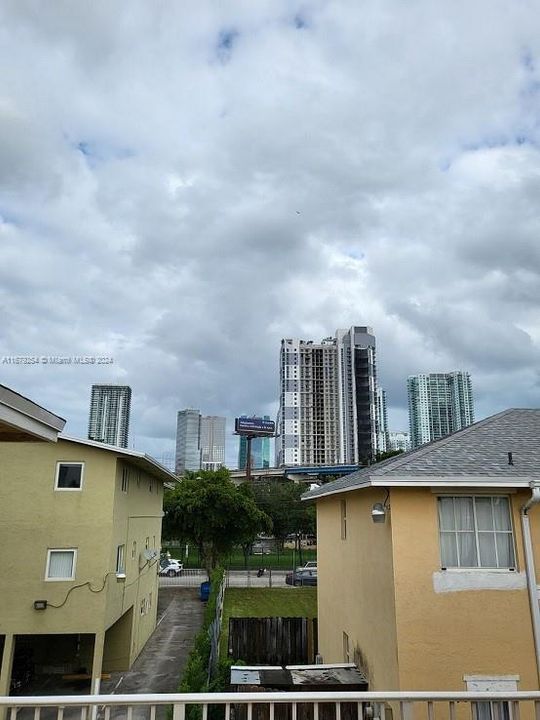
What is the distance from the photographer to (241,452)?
195 metres

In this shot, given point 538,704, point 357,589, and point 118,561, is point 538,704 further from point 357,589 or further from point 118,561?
point 118,561

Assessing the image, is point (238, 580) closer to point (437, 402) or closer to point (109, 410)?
point (109, 410)

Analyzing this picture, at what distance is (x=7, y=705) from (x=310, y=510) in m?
48.3

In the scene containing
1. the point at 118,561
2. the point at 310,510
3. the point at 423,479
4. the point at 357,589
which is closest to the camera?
the point at 423,479

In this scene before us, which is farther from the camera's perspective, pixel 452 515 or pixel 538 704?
pixel 452 515

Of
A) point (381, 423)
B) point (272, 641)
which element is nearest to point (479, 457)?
point (272, 641)

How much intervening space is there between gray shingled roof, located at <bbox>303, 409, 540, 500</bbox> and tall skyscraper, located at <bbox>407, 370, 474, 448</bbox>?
4474 inches

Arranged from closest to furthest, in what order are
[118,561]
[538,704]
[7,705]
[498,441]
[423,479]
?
[7,705]
[538,704]
[423,479]
[498,441]
[118,561]

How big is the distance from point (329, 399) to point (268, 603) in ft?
303

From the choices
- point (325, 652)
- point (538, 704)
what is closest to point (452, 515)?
point (538, 704)

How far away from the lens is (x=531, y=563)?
322 inches

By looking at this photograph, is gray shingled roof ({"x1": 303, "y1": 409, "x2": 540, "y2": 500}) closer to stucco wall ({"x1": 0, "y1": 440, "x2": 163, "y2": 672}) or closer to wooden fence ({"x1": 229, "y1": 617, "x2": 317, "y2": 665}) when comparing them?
wooden fence ({"x1": 229, "y1": 617, "x2": 317, "y2": 665})

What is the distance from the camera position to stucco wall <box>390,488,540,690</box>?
7855 mm

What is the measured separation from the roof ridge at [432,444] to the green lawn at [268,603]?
579 inches
